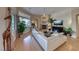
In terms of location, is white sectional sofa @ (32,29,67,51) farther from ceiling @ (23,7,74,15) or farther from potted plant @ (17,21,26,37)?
ceiling @ (23,7,74,15)

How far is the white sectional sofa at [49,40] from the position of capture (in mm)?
1996

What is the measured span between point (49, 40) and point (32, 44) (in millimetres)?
302

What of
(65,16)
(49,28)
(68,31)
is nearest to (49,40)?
(49,28)

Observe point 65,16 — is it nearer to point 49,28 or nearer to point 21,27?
point 49,28

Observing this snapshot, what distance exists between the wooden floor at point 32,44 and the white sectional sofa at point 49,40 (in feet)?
0.21

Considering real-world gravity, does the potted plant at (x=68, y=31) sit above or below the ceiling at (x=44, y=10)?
below

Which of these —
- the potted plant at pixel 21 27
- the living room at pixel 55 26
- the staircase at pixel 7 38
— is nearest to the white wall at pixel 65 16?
the living room at pixel 55 26

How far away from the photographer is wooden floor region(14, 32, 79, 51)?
200cm

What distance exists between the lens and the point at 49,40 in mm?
2008

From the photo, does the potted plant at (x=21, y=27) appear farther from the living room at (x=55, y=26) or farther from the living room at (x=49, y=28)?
the living room at (x=55, y=26)

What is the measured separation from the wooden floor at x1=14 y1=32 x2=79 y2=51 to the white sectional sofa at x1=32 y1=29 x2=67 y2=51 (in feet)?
0.21
